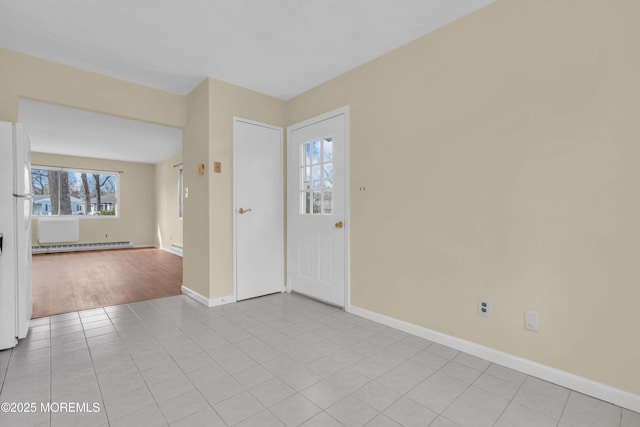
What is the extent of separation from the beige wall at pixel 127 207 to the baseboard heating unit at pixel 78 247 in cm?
12

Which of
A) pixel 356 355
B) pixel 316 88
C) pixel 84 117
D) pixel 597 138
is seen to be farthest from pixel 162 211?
pixel 597 138

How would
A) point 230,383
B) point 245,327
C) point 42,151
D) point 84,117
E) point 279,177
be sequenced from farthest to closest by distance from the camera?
point 42,151 < point 84,117 < point 279,177 < point 245,327 < point 230,383

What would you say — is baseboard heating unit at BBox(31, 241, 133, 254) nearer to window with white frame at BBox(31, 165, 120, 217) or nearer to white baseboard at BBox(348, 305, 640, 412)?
window with white frame at BBox(31, 165, 120, 217)

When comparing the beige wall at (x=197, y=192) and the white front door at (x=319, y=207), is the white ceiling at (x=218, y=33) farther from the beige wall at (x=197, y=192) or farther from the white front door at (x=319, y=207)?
the white front door at (x=319, y=207)

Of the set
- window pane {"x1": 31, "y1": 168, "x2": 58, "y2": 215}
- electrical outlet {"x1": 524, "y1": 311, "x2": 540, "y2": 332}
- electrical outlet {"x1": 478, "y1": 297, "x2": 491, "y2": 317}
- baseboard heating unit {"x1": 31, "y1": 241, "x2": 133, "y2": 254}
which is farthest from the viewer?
window pane {"x1": 31, "y1": 168, "x2": 58, "y2": 215}

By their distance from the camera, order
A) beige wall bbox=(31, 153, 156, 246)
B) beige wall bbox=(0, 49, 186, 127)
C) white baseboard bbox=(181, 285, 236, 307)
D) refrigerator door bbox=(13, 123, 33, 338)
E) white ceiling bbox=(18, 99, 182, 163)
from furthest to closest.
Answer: beige wall bbox=(31, 153, 156, 246) → white ceiling bbox=(18, 99, 182, 163) → white baseboard bbox=(181, 285, 236, 307) → beige wall bbox=(0, 49, 186, 127) → refrigerator door bbox=(13, 123, 33, 338)

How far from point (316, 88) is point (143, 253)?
6387mm

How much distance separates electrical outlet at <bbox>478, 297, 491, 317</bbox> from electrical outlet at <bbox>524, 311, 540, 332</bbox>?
0.72 ft

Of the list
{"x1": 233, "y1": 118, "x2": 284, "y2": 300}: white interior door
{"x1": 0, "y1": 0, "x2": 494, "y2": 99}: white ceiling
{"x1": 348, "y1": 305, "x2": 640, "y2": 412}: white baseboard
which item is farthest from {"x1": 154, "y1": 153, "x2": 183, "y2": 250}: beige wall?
{"x1": 348, "y1": 305, "x2": 640, "y2": 412}: white baseboard

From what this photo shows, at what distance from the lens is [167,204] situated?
7996 millimetres

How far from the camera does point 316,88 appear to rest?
3439 mm

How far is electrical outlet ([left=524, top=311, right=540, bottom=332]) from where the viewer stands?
187cm

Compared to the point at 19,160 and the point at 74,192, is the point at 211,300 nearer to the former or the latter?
the point at 19,160

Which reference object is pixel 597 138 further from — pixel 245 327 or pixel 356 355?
pixel 245 327
